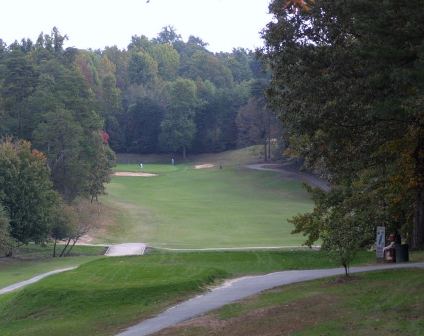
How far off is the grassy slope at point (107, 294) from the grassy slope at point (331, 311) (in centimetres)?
258

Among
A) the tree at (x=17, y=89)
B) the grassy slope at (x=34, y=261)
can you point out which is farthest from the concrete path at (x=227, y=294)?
the tree at (x=17, y=89)

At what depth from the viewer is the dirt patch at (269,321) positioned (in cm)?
1387

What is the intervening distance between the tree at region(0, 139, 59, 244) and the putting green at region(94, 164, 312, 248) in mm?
7246

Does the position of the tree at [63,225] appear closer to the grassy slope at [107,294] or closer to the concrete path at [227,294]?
the grassy slope at [107,294]

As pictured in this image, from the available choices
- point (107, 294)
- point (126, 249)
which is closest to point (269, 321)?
point (107, 294)

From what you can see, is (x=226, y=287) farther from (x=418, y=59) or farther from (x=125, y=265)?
(x=418, y=59)

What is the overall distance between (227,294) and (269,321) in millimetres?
4920

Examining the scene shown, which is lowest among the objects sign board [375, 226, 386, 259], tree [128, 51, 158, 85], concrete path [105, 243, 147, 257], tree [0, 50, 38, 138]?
concrete path [105, 243, 147, 257]

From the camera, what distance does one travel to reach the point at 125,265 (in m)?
25.0

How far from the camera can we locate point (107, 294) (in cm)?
2027

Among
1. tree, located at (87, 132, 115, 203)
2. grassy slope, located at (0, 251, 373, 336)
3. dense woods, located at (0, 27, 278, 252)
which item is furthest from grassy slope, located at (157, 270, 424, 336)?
tree, located at (87, 132, 115, 203)

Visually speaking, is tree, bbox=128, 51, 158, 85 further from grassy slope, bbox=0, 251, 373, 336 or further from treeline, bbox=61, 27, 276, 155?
grassy slope, bbox=0, 251, 373, 336

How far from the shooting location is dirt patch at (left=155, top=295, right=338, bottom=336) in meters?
13.9

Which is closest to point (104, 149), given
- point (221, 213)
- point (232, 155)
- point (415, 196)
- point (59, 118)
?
point (59, 118)
